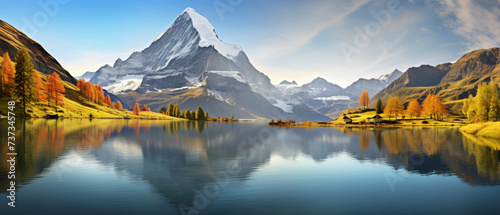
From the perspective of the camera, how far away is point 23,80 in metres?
126

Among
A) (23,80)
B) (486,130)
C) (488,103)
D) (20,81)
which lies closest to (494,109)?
(488,103)

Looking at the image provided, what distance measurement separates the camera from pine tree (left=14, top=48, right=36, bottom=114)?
410 ft

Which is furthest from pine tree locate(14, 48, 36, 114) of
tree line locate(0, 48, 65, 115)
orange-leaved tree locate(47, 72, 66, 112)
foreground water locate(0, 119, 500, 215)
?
foreground water locate(0, 119, 500, 215)

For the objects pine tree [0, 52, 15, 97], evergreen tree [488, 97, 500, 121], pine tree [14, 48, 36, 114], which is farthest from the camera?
pine tree [0, 52, 15, 97]

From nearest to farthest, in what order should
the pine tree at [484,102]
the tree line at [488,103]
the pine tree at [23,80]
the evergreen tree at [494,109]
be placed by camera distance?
the evergreen tree at [494,109] < the tree line at [488,103] < the pine tree at [484,102] < the pine tree at [23,80]

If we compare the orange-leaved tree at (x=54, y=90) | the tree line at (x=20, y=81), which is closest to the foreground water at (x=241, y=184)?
the tree line at (x=20, y=81)

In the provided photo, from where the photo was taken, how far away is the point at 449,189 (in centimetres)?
2595

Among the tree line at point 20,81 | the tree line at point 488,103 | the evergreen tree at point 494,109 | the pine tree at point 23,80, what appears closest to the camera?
the evergreen tree at point 494,109

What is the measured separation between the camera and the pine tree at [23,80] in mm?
124994

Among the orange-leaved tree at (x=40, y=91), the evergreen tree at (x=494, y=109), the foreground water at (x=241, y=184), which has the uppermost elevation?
the orange-leaved tree at (x=40, y=91)

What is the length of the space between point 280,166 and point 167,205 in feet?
64.3

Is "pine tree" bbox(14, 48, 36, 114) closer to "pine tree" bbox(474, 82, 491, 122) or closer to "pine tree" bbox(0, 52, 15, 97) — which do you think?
"pine tree" bbox(0, 52, 15, 97)

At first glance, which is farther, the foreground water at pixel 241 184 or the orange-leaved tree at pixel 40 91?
the orange-leaved tree at pixel 40 91

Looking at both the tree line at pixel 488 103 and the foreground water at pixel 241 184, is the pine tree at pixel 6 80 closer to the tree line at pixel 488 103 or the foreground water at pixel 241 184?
the foreground water at pixel 241 184
